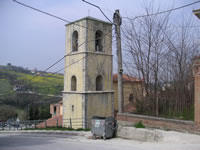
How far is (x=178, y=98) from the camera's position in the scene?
32.9ft

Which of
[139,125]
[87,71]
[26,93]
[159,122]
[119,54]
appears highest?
[119,54]

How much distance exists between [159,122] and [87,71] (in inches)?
422

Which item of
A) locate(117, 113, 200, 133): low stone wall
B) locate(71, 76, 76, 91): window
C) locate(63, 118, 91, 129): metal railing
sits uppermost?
locate(71, 76, 76, 91): window

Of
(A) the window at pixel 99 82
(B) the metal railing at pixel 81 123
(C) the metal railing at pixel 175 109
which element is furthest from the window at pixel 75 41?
(C) the metal railing at pixel 175 109

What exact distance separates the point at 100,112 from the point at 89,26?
25.2ft

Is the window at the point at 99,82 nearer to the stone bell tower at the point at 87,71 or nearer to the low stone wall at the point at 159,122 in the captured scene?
the stone bell tower at the point at 87,71

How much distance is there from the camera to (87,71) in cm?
1980

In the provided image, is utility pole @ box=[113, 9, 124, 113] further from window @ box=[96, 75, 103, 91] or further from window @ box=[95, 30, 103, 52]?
window @ box=[96, 75, 103, 91]

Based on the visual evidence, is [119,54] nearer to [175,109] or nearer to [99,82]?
[175,109]

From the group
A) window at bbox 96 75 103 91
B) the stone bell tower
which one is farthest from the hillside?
window at bbox 96 75 103 91

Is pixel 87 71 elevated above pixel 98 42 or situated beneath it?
situated beneath

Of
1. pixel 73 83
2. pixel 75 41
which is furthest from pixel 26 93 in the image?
pixel 75 41

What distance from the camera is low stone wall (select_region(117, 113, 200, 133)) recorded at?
9.03 m

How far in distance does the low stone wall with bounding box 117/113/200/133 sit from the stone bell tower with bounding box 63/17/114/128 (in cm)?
802
